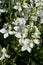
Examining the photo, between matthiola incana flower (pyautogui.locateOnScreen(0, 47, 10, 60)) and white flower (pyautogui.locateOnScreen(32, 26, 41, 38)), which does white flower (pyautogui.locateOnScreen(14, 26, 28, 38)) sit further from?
matthiola incana flower (pyautogui.locateOnScreen(0, 47, 10, 60))

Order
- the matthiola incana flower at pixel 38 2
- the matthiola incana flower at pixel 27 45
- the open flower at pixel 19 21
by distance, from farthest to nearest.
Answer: the matthiola incana flower at pixel 38 2, the open flower at pixel 19 21, the matthiola incana flower at pixel 27 45

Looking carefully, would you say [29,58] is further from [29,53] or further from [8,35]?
[8,35]

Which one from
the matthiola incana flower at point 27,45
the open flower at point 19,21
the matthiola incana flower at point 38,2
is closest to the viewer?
the matthiola incana flower at point 27,45

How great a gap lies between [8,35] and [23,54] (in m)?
0.22

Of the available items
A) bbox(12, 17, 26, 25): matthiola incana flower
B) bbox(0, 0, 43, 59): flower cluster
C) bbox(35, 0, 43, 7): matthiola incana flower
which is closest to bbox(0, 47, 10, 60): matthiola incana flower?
bbox(0, 0, 43, 59): flower cluster

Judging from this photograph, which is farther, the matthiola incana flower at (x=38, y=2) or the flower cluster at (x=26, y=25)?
the matthiola incana flower at (x=38, y=2)

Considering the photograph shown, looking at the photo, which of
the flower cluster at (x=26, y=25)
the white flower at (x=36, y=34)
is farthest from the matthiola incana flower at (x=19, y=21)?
the white flower at (x=36, y=34)

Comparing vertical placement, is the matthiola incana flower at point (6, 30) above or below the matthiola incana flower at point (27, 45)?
above

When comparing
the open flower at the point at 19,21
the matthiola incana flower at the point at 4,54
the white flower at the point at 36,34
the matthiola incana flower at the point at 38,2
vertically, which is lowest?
the matthiola incana flower at the point at 4,54

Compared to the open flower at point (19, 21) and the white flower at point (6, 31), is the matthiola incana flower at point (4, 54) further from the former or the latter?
the open flower at point (19, 21)

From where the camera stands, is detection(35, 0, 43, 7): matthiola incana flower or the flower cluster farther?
detection(35, 0, 43, 7): matthiola incana flower

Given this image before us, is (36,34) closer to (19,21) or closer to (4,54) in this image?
(19,21)

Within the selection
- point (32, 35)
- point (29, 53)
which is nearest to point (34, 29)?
point (32, 35)

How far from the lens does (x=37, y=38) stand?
2250 mm
